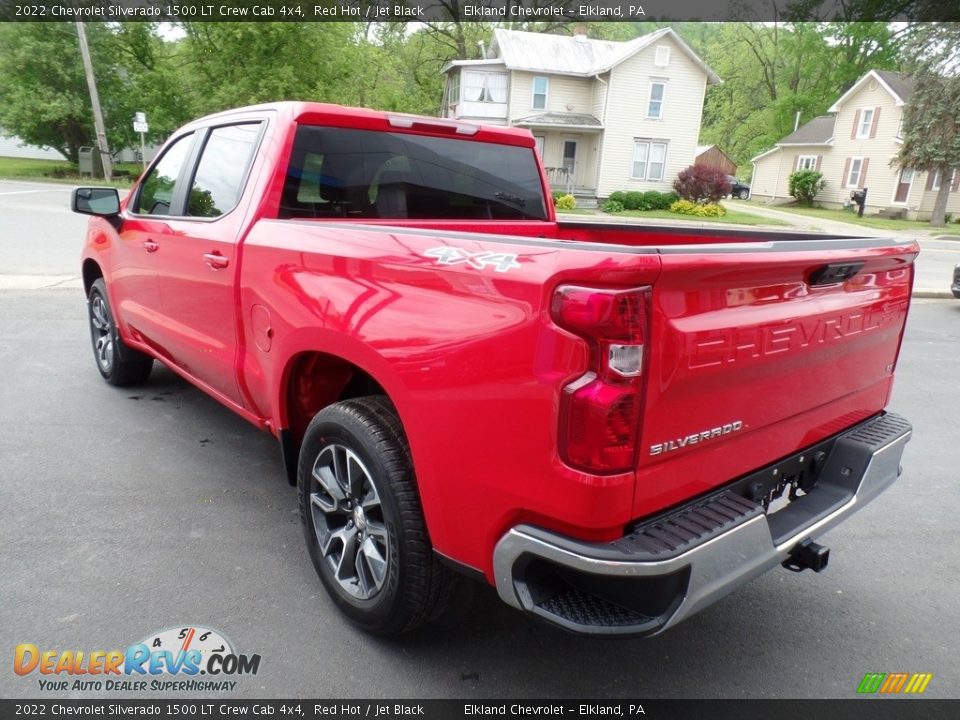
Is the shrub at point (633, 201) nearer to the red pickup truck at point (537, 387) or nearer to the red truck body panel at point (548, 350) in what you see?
the red pickup truck at point (537, 387)

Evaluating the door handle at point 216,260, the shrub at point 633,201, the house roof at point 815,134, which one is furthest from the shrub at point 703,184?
the door handle at point 216,260

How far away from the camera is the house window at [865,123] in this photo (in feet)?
124

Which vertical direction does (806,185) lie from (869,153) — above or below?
below

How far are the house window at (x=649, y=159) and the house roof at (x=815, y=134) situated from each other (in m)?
15.0

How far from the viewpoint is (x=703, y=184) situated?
29.2m

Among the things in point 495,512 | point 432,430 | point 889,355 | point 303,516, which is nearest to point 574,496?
point 495,512

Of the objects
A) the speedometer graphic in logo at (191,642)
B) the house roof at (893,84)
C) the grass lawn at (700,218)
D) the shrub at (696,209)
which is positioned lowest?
the speedometer graphic in logo at (191,642)

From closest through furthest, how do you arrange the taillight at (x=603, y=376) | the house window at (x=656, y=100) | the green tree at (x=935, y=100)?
the taillight at (x=603, y=376) < the green tree at (x=935, y=100) < the house window at (x=656, y=100)

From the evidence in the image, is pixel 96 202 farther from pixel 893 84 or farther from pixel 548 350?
pixel 893 84

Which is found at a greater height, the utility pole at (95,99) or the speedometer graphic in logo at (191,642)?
the utility pole at (95,99)

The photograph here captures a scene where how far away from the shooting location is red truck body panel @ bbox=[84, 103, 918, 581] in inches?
69.2

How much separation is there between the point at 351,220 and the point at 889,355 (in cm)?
244

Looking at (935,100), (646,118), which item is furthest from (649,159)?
(935,100)

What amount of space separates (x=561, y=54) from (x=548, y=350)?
118 feet
